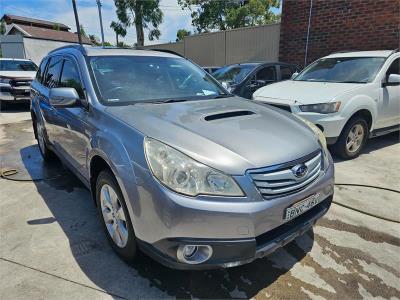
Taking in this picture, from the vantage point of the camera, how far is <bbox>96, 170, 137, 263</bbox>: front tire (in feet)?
7.84

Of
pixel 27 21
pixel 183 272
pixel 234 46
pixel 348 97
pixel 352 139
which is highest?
pixel 27 21

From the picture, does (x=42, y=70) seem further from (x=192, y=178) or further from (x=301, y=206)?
(x=301, y=206)

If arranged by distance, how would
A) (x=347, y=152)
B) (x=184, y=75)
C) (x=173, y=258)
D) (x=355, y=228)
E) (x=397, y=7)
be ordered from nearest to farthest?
1. (x=173, y=258)
2. (x=355, y=228)
3. (x=184, y=75)
4. (x=347, y=152)
5. (x=397, y=7)

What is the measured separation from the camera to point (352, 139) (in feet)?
17.0

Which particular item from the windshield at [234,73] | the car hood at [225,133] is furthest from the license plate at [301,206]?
the windshield at [234,73]

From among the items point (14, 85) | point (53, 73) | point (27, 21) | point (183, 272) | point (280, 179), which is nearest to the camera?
point (280, 179)

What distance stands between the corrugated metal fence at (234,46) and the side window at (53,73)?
9.38 m

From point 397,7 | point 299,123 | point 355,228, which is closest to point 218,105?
point 299,123

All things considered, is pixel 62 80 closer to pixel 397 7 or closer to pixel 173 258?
pixel 173 258

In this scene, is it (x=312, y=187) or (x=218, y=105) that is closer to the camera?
(x=312, y=187)

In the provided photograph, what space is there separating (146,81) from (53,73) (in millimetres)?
1731

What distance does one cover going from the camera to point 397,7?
8656mm

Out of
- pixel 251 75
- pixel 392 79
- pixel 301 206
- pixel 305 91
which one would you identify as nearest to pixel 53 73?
pixel 301 206

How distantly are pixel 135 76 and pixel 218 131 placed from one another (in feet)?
4.20
